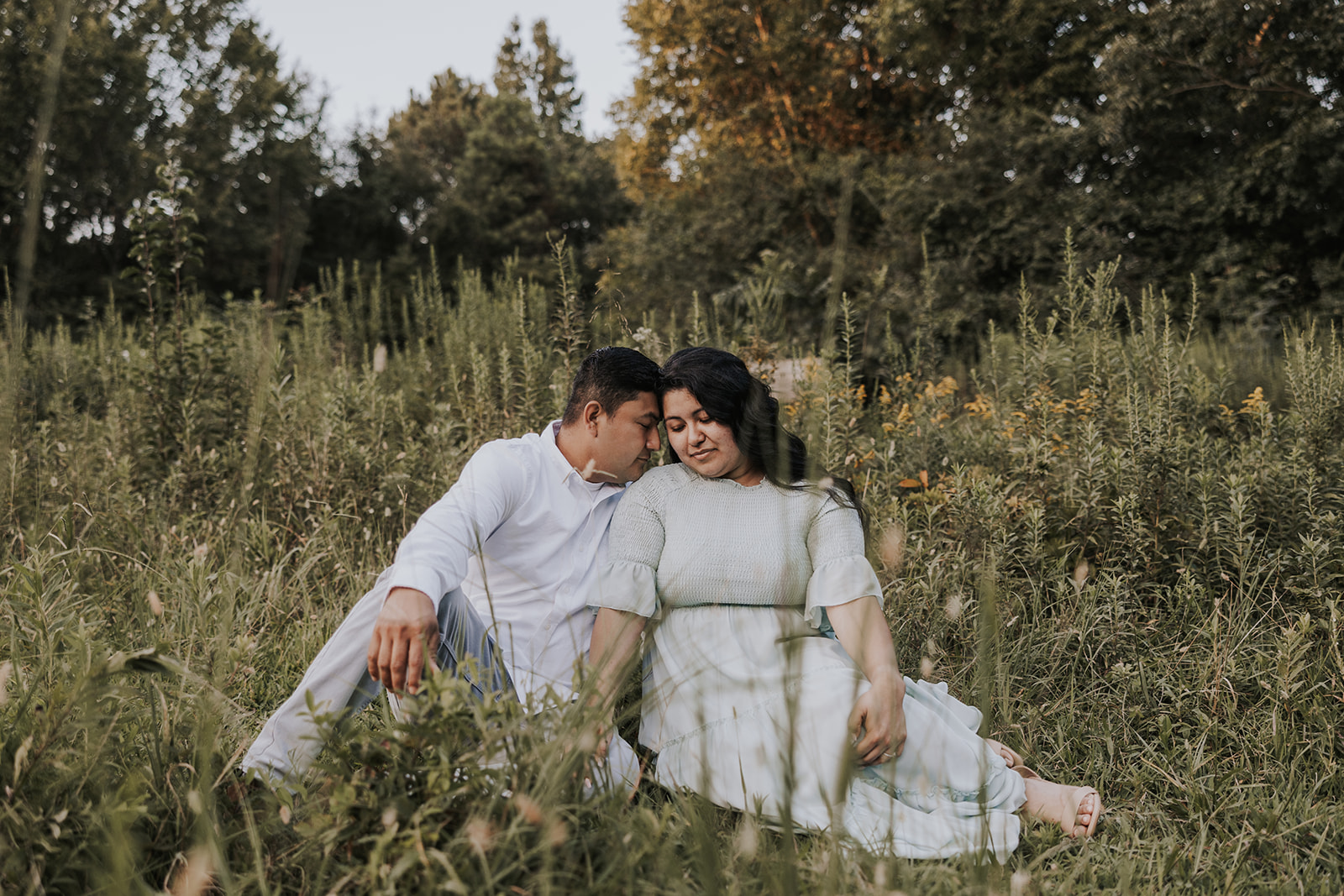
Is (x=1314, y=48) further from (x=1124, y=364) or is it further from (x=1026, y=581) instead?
(x=1026, y=581)

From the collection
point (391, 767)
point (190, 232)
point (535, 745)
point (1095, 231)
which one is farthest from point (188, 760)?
point (1095, 231)

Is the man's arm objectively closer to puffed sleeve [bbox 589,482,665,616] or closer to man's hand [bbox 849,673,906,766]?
puffed sleeve [bbox 589,482,665,616]

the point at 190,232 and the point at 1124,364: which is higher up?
the point at 190,232

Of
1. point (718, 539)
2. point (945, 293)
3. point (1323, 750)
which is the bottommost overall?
point (1323, 750)

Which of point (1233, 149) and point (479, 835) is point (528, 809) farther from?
point (1233, 149)

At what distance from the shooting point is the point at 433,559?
71.9 inches

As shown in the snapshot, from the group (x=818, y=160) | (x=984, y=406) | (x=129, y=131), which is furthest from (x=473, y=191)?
(x=984, y=406)

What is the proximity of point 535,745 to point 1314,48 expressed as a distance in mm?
9850

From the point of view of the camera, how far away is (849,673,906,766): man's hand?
1845mm

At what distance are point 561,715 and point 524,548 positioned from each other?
75 centimetres

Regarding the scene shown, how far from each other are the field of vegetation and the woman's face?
14.5 inches

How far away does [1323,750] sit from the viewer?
2.21 m

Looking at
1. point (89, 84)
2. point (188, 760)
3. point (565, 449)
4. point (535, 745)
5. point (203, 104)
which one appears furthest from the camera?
point (203, 104)

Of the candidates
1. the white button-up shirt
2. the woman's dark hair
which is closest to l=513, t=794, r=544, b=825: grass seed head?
the white button-up shirt
